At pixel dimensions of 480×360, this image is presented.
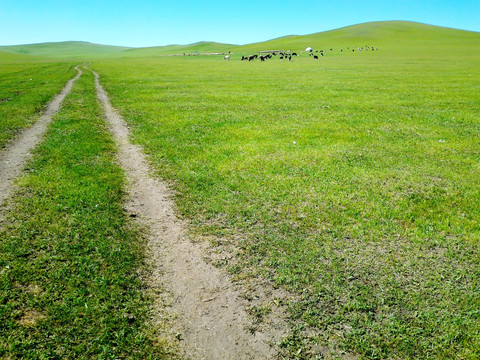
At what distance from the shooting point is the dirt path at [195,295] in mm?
4645

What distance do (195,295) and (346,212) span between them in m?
4.79

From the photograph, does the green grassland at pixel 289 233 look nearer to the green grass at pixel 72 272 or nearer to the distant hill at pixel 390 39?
the green grass at pixel 72 272

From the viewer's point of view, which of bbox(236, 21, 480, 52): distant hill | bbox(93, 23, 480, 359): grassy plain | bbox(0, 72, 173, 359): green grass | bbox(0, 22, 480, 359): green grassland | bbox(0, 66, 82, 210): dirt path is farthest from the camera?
bbox(236, 21, 480, 52): distant hill

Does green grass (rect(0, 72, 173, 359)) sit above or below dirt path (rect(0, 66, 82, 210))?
below

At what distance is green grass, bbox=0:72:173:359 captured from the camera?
4.55 metres

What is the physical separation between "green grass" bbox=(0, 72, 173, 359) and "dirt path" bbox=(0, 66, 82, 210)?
15.7 inches

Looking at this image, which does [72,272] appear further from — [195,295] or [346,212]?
[346,212]

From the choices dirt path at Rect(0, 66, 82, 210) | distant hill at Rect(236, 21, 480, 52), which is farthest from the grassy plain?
distant hill at Rect(236, 21, 480, 52)

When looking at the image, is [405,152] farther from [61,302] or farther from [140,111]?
[140,111]

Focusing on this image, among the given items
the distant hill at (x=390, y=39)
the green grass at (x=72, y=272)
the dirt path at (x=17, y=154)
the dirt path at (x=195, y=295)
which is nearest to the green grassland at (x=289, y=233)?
the green grass at (x=72, y=272)

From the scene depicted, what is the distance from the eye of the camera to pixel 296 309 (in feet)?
17.3

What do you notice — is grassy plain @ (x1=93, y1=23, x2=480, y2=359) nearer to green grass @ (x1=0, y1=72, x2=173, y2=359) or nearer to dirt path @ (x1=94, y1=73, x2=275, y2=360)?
dirt path @ (x1=94, y1=73, x2=275, y2=360)

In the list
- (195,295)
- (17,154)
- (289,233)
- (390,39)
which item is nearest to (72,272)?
(195,295)

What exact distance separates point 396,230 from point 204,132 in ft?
35.9
